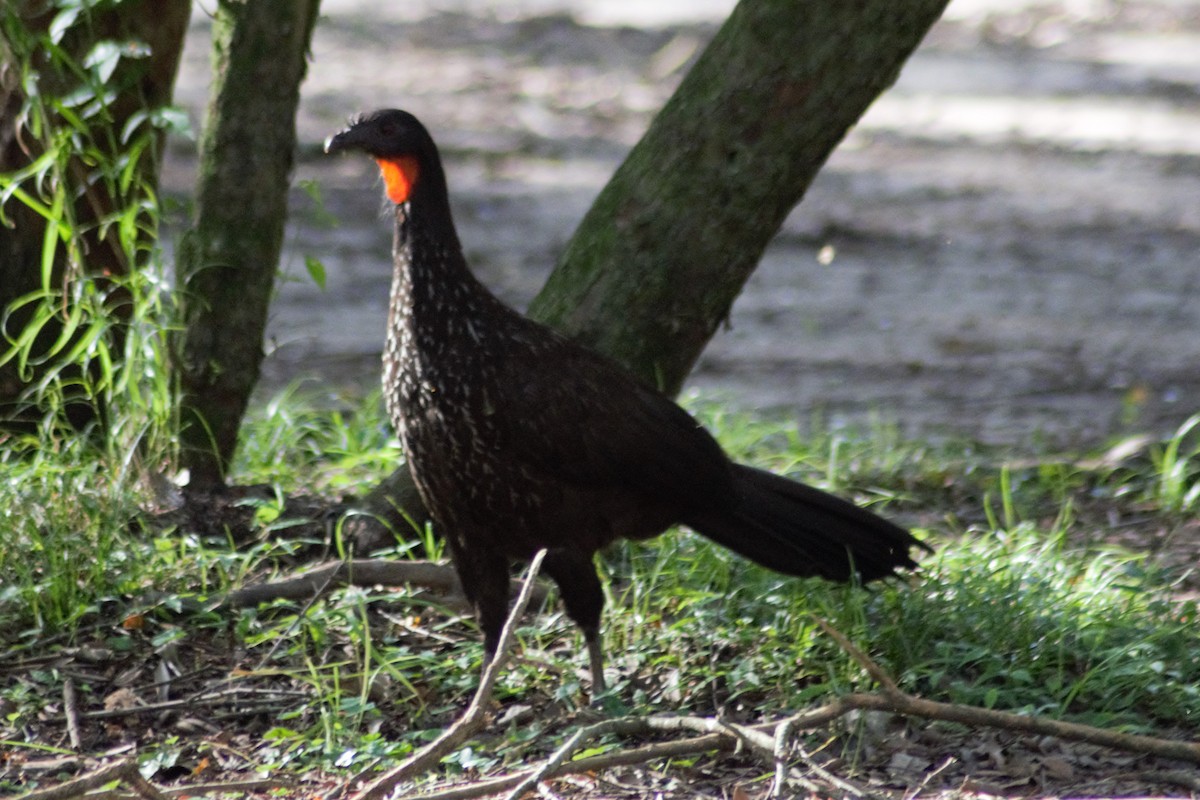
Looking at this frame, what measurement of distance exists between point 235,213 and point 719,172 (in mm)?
1280

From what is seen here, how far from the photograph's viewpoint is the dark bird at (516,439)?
338 centimetres

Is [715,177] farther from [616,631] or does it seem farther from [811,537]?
[616,631]

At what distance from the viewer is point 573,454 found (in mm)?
3467

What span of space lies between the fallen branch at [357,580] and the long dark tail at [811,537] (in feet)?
1.88

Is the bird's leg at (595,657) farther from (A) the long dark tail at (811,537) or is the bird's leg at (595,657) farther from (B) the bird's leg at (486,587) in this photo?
(A) the long dark tail at (811,537)

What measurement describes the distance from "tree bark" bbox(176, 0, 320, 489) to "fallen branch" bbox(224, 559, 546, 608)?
0.50 m

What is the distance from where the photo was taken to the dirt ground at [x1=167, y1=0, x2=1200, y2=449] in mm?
6242

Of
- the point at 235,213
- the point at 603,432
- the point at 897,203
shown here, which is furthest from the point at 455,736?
the point at 897,203

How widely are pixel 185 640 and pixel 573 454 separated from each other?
109 centimetres

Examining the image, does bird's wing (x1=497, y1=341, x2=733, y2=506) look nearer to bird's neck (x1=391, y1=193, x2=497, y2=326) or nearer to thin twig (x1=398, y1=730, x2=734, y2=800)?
bird's neck (x1=391, y1=193, x2=497, y2=326)

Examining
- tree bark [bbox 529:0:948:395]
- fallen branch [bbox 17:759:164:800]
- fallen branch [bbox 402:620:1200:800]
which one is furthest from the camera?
tree bark [bbox 529:0:948:395]

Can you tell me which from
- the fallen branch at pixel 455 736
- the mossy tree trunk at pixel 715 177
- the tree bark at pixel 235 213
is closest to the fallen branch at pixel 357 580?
the mossy tree trunk at pixel 715 177

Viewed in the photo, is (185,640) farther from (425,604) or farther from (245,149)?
(245,149)

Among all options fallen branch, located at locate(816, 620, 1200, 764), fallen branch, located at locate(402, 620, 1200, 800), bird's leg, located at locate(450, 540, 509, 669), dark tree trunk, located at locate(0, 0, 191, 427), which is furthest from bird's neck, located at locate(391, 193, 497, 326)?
fallen branch, located at locate(816, 620, 1200, 764)
